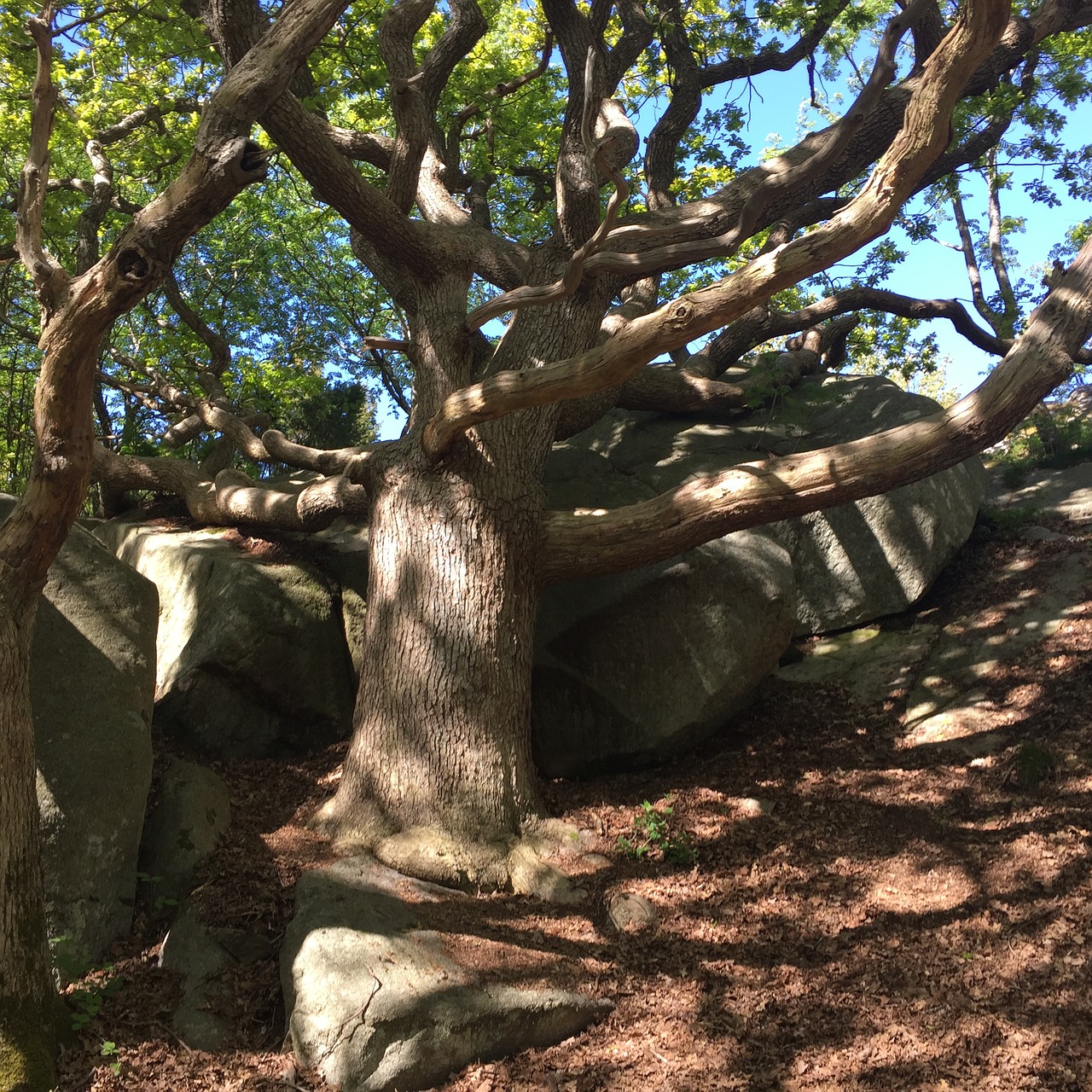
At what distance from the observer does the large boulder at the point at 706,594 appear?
7.25m

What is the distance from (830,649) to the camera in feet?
29.2

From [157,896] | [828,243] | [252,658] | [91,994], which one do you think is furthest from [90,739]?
[828,243]

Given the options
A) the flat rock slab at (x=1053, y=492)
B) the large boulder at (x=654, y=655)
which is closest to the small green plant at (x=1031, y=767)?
the large boulder at (x=654, y=655)

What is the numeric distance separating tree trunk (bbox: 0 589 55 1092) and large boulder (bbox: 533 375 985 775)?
13.4 ft

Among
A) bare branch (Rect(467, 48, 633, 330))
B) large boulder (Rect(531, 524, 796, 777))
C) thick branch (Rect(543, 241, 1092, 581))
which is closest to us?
bare branch (Rect(467, 48, 633, 330))

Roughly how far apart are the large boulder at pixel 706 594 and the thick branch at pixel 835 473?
940mm

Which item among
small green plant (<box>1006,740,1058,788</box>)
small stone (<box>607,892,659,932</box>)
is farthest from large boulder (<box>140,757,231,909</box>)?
small green plant (<box>1006,740,1058,788</box>)

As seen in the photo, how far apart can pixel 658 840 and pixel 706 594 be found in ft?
7.41

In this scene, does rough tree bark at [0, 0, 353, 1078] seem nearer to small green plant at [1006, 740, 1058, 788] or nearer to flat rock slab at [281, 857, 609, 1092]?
flat rock slab at [281, 857, 609, 1092]

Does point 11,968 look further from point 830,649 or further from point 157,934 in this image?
point 830,649

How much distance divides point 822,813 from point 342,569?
4.74 metres

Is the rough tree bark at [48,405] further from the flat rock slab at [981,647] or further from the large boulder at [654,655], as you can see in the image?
the flat rock slab at [981,647]

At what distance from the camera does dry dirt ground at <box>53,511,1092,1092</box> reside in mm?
3891

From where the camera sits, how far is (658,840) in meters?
6.00
